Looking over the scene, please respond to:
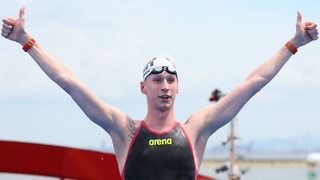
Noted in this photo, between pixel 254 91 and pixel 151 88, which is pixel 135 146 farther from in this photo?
pixel 254 91

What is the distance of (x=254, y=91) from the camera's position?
7.00 metres

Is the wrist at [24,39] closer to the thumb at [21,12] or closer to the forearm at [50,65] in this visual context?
the forearm at [50,65]

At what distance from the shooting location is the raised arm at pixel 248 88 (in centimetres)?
698

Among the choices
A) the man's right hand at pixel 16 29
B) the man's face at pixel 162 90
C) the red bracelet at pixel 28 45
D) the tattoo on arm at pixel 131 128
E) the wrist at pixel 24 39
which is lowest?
the tattoo on arm at pixel 131 128

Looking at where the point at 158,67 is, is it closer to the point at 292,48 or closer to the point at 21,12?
the point at 292,48

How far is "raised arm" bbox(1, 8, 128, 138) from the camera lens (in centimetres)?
684

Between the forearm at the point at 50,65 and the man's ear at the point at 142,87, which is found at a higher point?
the forearm at the point at 50,65

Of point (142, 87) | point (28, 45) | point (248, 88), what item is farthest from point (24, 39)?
point (248, 88)

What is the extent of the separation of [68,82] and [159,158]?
1.17 meters

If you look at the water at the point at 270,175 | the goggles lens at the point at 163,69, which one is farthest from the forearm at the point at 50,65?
the water at the point at 270,175

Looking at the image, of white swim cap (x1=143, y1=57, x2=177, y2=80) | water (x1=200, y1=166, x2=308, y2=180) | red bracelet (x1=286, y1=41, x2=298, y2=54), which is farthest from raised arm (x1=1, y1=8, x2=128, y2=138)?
water (x1=200, y1=166, x2=308, y2=180)

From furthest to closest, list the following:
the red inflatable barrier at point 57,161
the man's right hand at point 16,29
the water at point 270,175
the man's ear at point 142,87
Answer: the water at point 270,175, the red inflatable barrier at point 57,161, the man's ear at point 142,87, the man's right hand at point 16,29

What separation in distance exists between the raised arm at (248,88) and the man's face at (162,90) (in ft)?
1.38

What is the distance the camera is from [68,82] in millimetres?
6848
